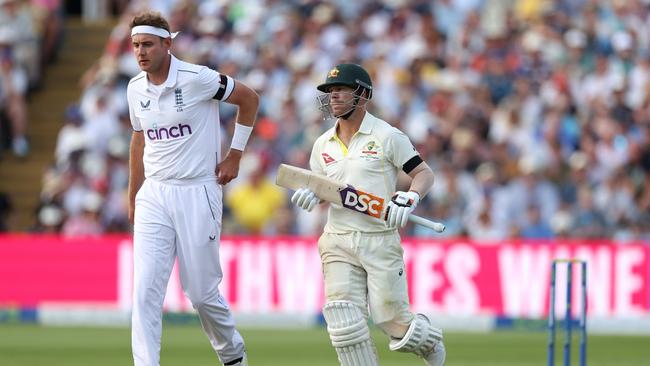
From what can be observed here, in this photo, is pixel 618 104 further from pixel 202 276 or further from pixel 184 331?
pixel 202 276

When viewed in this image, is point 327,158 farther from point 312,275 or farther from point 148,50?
point 312,275

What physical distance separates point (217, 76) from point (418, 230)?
8.50 m

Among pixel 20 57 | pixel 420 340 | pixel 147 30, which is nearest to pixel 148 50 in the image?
pixel 147 30

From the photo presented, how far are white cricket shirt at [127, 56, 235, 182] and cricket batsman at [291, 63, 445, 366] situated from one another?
2.20ft

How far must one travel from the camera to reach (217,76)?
919 centimetres

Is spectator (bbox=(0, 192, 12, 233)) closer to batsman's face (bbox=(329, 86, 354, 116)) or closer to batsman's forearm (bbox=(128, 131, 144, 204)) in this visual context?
batsman's forearm (bbox=(128, 131, 144, 204))

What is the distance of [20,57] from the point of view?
66.2 ft

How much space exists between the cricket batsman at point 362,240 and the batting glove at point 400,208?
0.14 m

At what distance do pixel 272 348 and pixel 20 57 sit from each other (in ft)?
25.1

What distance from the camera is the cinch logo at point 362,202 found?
28.6 feet

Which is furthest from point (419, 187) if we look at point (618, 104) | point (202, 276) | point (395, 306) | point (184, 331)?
point (618, 104)

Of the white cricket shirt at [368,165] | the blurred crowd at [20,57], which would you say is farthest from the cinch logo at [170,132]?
the blurred crowd at [20,57]

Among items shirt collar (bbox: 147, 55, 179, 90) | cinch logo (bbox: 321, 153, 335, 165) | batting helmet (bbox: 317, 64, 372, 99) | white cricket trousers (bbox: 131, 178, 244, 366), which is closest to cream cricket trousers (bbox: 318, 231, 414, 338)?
cinch logo (bbox: 321, 153, 335, 165)

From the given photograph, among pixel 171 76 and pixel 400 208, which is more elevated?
pixel 171 76
